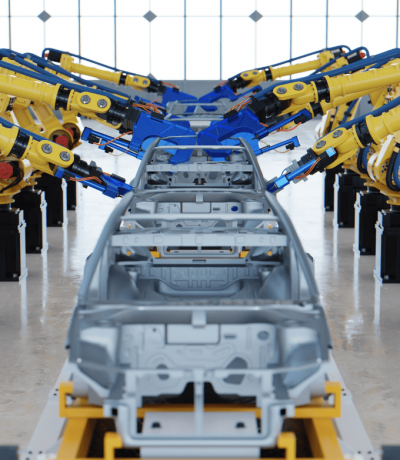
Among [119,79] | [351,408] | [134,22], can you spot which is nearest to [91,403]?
[351,408]

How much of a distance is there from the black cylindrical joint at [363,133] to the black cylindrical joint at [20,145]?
3.23 m

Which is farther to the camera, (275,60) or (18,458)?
(275,60)

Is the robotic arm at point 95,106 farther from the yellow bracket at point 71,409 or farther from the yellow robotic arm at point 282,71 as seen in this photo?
the yellow robotic arm at point 282,71

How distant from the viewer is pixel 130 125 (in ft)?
22.9

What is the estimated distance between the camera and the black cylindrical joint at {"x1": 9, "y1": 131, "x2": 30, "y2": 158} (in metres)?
6.05

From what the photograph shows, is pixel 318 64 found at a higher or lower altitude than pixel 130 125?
higher

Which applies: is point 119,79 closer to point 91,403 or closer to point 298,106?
point 298,106

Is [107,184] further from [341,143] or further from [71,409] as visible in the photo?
[71,409]

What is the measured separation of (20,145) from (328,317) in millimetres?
3330

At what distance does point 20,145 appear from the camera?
607 centimetres

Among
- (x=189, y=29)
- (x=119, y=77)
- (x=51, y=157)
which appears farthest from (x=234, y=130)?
(x=189, y=29)

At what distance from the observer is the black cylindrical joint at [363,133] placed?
20.4ft

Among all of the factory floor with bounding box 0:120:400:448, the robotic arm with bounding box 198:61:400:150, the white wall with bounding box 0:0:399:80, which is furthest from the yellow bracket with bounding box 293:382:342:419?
the white wall with bounding box 0:0:399:80

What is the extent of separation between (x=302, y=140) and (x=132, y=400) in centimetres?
1982
